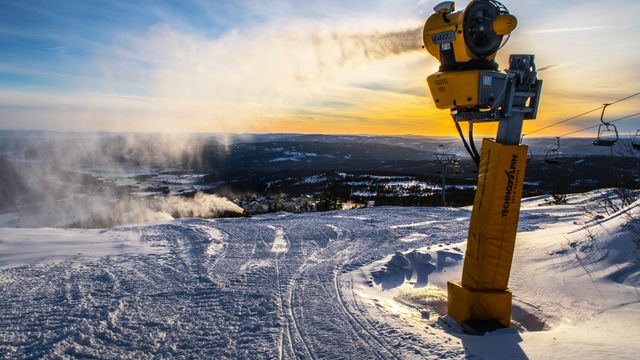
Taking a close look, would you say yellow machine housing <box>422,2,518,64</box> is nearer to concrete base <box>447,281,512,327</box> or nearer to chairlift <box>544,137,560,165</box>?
concrete base <box>447,281,512,327</box>

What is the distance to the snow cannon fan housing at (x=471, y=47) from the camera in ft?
15.4

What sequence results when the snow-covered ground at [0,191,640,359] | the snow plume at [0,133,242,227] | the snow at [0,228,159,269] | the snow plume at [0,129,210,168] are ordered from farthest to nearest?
1. the snow plume at [0,129,210,168]
2. the snow plume at [0,133,242,227]
3. the snow at [0,228,159,269]
4. the snow-covered ground at [0,191,640,359]

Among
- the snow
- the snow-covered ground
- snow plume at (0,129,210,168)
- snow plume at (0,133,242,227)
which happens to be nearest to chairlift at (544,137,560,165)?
the snow-covered ground

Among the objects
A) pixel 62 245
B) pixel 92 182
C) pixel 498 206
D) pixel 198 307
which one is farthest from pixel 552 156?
pixel 92 182

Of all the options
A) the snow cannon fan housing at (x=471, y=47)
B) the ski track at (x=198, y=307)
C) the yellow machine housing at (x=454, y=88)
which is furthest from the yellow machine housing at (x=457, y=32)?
the ski track at (x=198, y=307)

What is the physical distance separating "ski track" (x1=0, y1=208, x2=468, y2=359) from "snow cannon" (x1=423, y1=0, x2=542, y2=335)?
1258 millimetres

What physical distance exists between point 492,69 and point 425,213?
1178cm

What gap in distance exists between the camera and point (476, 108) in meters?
4.98

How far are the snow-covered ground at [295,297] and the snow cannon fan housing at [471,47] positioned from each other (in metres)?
2.98

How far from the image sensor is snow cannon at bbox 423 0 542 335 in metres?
4.73

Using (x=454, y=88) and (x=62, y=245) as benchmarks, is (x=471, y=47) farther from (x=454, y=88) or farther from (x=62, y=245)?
(x=62, y=245)

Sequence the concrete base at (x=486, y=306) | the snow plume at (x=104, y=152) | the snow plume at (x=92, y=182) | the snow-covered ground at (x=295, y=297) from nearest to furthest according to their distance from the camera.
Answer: the snow-covered ground at (x=295, y=297) < the concrete base at (x=486, y=306) < the snow plume at (x=92, y=182) < the snow plume at (x=104, y=152)

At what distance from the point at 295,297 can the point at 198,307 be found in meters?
1.48

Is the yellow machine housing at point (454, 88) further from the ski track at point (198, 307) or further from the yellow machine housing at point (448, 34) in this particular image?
the ski track at point (198, 307)
